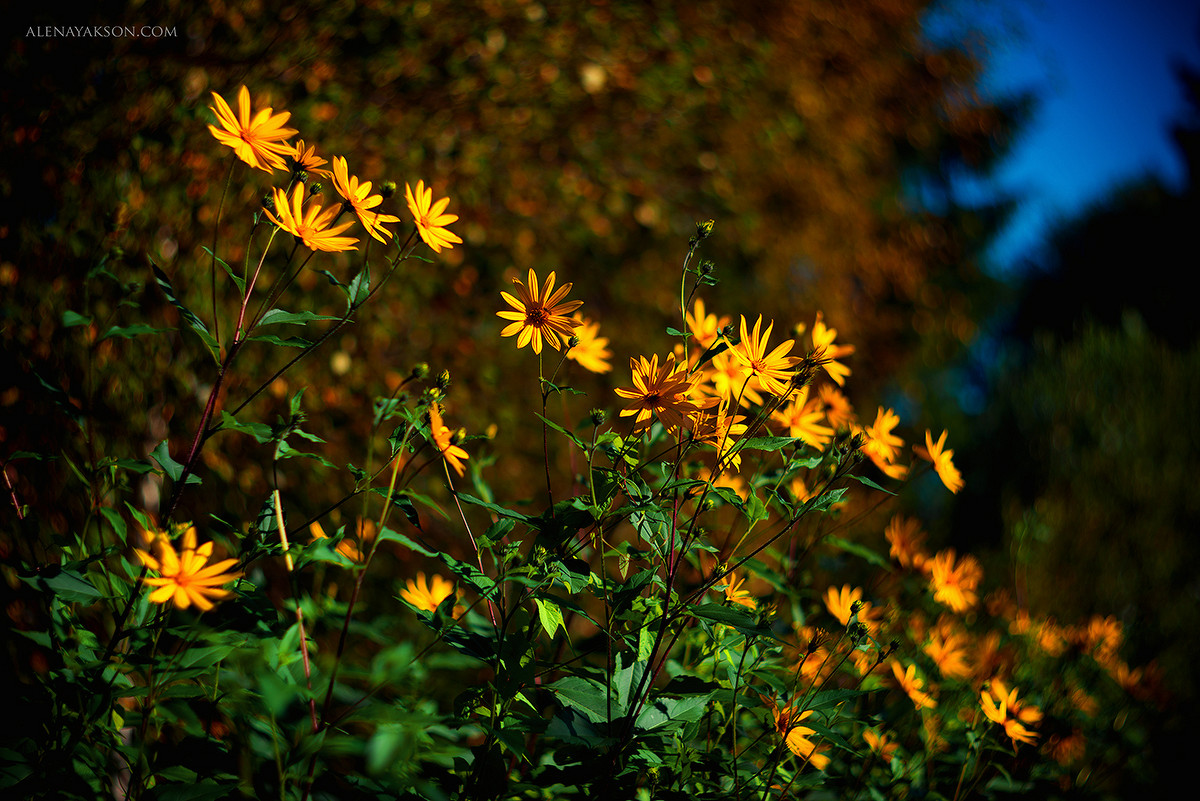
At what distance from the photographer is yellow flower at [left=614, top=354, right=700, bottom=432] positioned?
87 centimetres

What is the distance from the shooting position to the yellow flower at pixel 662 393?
2.85 feet

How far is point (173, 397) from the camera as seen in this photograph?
6.12 feet

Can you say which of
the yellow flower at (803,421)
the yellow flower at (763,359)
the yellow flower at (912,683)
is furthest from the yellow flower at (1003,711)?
A: the yellow flower at (763,359)

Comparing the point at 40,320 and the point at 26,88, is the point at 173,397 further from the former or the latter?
the point at 26,88

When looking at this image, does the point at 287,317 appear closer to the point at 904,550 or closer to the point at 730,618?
the point at 730,618

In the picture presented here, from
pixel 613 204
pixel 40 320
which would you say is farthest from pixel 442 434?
pixel 613 204

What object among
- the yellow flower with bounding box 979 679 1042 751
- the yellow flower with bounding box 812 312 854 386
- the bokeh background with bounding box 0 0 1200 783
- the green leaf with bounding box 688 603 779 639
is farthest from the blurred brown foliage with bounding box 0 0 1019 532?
the yellow flower with bounding box 979 679 1042 751

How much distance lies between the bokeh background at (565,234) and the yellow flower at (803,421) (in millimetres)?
989

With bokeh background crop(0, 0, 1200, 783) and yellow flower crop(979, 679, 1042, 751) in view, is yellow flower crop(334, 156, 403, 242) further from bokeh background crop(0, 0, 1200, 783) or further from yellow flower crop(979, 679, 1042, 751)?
yellow flower crop(979, 679, 1042, 751)

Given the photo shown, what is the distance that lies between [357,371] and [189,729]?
1445mm

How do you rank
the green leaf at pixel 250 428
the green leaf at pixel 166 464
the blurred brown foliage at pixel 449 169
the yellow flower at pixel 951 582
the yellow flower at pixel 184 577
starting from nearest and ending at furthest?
the yellow flower at pixel 184 577 < the green leaf at pixel 250 428 < the green leaf at pixel 166 464 < the yellow flower at pixel 951 582 < the blurred brown foliage at pixel 449 169

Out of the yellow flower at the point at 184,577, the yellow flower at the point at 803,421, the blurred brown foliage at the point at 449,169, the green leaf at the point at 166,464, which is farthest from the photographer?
the blurred brown foliage at the point at 449,169

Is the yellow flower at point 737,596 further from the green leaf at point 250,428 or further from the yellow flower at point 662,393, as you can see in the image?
the green leaf at point 250,428

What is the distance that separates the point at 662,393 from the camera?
89 cm
